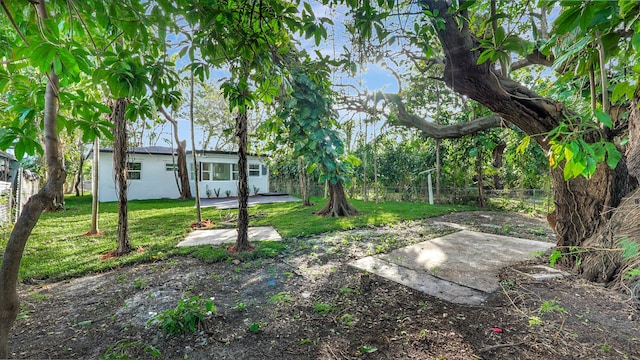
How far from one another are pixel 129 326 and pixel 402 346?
2094mm

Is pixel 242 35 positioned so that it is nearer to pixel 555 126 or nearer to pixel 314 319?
pixel 314 319

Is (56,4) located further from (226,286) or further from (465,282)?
(465,282)

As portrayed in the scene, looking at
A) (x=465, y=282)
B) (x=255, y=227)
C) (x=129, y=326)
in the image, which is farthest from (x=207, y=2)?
(x=255, y=227)

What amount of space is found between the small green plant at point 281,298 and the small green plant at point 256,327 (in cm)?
36

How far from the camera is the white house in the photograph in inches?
505

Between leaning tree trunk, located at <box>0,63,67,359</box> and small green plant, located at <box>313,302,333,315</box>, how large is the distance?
184 cm

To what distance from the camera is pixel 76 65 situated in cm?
104

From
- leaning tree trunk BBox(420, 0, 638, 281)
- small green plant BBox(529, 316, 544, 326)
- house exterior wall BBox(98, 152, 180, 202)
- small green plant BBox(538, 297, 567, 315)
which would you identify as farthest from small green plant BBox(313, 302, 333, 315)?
house exterior wall BBox(98, 152, 180, 202)

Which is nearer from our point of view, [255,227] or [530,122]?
[530,122]

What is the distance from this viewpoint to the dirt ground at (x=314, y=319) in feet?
5.74

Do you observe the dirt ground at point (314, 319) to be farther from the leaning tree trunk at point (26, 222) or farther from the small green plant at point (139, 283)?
the leaning tree trunk at point (26, 222)

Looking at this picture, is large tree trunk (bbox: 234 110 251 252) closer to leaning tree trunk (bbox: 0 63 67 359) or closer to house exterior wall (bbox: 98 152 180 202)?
leaning tree trunk (bbox: 0 63 67 359)

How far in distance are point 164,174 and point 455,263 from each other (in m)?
15.2

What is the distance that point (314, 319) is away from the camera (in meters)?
2.17
